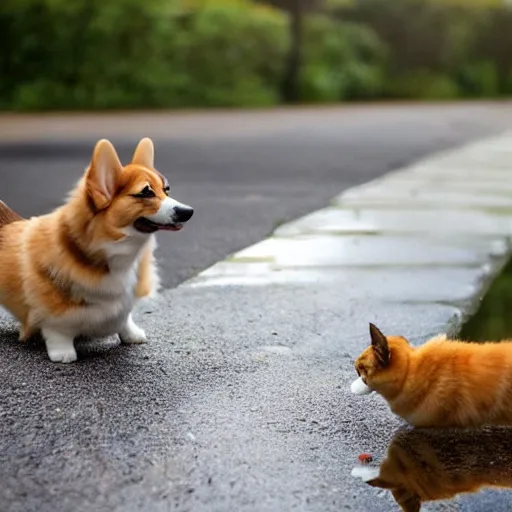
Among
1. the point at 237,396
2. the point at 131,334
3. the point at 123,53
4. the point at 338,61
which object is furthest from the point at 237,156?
the point at 338,61

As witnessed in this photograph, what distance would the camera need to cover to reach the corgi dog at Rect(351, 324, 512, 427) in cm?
Answer: 227

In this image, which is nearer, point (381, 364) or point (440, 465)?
point (440, 465)

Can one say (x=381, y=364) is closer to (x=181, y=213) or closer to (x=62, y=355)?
(x=181, y=213)

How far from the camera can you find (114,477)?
2.05 metres

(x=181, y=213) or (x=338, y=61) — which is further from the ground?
(x=181, y=213)

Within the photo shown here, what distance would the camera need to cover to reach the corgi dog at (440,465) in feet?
6.77

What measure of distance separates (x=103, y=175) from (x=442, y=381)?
113 cm

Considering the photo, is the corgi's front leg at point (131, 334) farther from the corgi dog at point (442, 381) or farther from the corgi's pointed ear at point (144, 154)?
the corgi dog at point (442, 381)

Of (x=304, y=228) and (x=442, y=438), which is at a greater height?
(x=442, y=438)

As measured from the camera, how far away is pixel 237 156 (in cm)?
959

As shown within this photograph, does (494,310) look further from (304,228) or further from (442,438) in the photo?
(304,228)

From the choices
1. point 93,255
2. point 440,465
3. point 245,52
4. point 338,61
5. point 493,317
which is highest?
point 93,255

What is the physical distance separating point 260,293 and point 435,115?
42.1 feet

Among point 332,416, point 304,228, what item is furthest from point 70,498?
point 304,228
